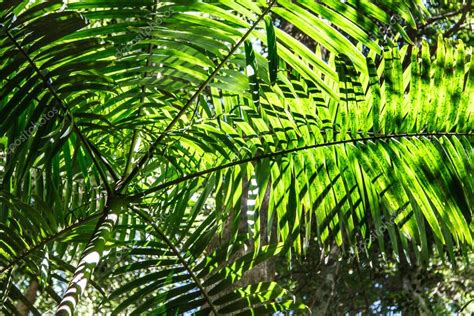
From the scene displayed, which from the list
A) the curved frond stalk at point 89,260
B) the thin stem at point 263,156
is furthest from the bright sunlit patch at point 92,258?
the thin stem at point 263,156

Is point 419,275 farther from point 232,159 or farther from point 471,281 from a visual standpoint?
point 232,159

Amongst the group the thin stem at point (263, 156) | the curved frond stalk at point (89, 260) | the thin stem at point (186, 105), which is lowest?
the curved frond stalk at point (89, 260)

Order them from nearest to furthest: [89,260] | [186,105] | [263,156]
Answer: [89,260]
[186,105]
[263,156]

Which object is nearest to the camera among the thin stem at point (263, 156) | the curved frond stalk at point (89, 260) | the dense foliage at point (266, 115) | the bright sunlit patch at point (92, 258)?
the curved frond stalk at point (89, 260)

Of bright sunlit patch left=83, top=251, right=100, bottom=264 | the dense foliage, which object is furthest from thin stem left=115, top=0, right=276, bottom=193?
bright sunlit patch left=83, top=251, right=100, bottom=264

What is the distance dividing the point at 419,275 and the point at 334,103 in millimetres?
4580

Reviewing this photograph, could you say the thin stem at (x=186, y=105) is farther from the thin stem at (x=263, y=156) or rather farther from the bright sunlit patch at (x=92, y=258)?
the bright sunlit patch at (x=92, y=258)

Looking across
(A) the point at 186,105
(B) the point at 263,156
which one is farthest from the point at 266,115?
(A) the point at 186,105

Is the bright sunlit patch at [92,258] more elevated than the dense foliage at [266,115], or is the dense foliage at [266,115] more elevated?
the dense foliage at [266,115]

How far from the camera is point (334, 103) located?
1.78m

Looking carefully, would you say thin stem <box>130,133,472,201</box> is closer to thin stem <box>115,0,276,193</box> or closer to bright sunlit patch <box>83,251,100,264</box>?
thin stem <box>115,0,276,193</box>

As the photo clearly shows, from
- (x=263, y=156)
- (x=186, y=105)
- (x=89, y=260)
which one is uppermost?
(x=186, y=105)

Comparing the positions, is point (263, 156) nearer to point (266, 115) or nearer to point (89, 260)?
point (266, 115)

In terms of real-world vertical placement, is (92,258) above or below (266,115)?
below
